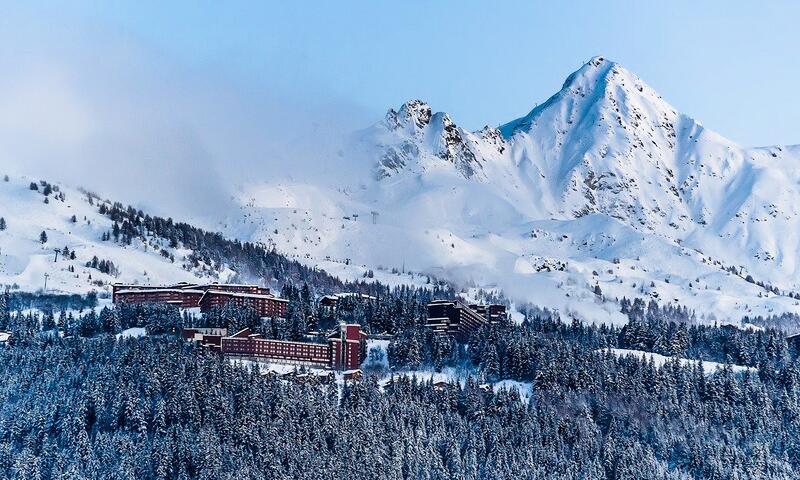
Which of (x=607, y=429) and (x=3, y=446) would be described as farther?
(x=607, y=429)

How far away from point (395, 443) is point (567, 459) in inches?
958

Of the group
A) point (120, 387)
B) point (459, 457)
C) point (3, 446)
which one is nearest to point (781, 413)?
point (459, 457)

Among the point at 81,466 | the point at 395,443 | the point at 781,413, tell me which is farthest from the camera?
the point at 781,413

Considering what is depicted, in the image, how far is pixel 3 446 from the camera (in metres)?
162

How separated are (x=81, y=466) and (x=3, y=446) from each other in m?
11.2

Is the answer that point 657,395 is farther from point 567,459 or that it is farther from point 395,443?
point 395,443

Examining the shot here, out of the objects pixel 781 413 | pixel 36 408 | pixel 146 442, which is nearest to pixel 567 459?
pixel 781 413

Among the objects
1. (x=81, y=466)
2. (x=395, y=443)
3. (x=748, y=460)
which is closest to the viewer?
(x=81, y=466)

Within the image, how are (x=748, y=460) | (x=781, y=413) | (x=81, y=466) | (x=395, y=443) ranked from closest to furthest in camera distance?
1. (x=81, y=466)
2. (x=395, y=443)
3. (x=748, y=460)
4. (x=781, y=413)

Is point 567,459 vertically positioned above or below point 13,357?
below

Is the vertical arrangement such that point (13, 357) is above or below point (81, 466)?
above

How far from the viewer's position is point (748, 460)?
600 ft

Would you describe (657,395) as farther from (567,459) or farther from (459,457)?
(459,457)

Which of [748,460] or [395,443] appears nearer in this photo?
[395,443]
